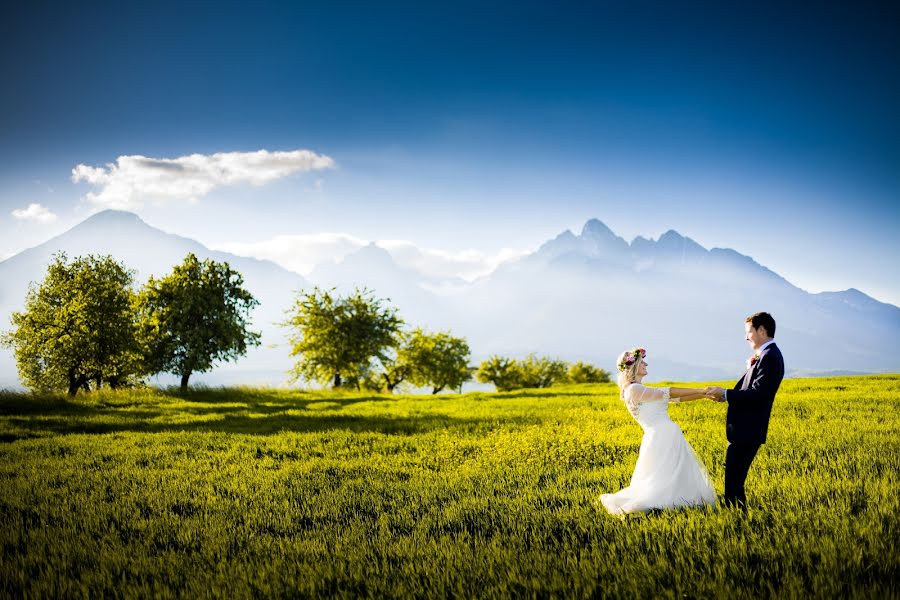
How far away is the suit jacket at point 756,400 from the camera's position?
7.04 meters

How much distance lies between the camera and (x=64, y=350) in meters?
32.7

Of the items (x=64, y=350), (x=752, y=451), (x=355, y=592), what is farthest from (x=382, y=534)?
(x=64, y=350)

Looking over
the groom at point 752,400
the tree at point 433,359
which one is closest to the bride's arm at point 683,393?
the groom at point 752,400

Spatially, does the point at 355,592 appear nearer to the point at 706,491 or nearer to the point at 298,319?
the point at 706,491

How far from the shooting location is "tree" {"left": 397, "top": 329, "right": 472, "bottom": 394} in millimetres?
72188

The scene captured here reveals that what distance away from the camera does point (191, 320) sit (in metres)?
39.5

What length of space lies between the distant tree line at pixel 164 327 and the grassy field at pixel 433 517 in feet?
59.2

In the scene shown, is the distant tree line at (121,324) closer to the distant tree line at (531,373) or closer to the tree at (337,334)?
the tree at (337,334)

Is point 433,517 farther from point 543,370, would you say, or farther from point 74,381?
point 543,370

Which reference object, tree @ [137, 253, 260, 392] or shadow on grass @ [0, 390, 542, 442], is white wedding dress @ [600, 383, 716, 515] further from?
tree @ [137, 253, 260, 392]

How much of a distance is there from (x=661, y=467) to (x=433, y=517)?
3724 mm

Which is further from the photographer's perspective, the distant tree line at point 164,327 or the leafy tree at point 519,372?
the leafy tree at point 519,372

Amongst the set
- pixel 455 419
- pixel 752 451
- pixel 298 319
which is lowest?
pixel 455 419

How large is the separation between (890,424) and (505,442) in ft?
37.7
